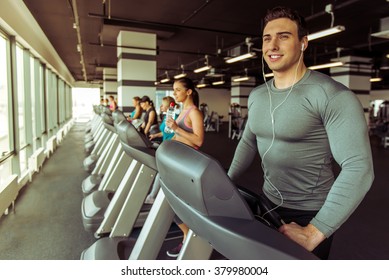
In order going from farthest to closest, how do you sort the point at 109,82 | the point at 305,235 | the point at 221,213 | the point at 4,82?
the point at 109,82, the point at 4,82, the point at 305,235, the point at 221,213

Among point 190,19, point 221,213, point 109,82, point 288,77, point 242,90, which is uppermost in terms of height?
point 190,19

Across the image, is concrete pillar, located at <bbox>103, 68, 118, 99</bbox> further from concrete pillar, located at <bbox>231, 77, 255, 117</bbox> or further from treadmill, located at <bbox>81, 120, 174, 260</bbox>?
treadmill, located at <bbox>81, 120, 174, 260</bbox>

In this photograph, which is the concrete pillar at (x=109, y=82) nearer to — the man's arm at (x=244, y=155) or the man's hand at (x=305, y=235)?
the man's arm at (x=244, y=155)

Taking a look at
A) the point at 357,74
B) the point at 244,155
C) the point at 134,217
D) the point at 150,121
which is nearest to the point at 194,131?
the point at 134,217

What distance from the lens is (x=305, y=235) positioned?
784mm

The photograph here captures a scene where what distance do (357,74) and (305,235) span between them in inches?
441

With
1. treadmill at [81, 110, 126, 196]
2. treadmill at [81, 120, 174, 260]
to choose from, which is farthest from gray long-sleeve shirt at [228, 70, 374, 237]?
treadmill at [81, 110, 126, 196]

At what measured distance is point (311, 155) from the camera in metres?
0.94

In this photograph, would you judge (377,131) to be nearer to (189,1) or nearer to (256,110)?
(189,1)

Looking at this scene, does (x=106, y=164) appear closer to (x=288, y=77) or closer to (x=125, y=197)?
(x=125, y=197)

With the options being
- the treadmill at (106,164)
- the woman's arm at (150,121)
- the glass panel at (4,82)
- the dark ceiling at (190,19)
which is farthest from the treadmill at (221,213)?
the dark ceiling at (190,19)

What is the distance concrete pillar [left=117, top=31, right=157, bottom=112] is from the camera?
684 cm

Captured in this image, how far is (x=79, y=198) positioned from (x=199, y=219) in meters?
3.39
